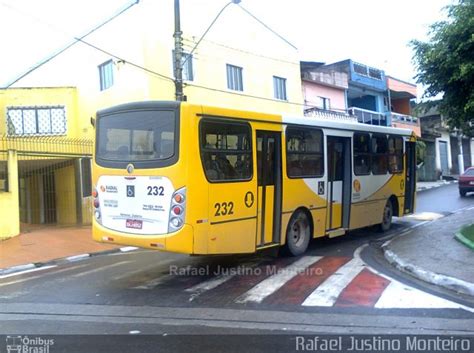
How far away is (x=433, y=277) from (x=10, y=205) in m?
11.1

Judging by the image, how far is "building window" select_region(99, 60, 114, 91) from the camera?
1989cm

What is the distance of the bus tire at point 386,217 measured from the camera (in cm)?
1334

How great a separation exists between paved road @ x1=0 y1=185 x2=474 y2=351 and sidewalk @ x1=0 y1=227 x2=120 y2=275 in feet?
4.77

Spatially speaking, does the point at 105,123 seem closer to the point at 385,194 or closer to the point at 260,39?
the point at 385,194

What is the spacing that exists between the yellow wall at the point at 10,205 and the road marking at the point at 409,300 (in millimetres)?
10583

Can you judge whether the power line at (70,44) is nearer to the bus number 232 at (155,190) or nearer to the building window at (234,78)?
the building window at (234,78)

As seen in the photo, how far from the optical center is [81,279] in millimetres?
8570

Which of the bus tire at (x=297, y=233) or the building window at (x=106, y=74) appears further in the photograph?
the building window at (x=106, y=74)

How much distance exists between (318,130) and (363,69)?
80.1ft

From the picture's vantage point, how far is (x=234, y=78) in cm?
2177

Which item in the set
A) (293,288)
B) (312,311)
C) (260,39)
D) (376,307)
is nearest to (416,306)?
(376,307)

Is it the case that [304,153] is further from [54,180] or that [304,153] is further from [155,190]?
[54,180]

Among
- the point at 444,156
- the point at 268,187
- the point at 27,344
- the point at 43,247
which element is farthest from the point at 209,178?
the point at 444,156

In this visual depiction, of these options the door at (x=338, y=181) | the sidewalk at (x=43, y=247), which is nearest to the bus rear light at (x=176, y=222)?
the door at (x=338, y=181)
